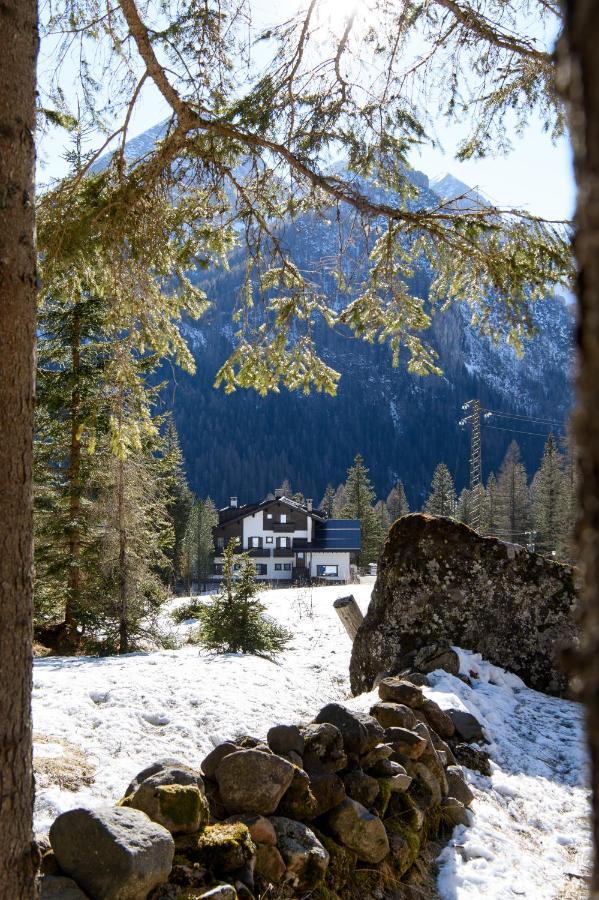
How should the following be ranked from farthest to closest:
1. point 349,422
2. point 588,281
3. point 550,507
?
point 349,422 < point 550,507 < point 588,281

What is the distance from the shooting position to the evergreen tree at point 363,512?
51.6m

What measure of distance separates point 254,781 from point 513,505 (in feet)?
195

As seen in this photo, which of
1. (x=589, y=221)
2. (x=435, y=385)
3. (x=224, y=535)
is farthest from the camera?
(x=435, y=385)

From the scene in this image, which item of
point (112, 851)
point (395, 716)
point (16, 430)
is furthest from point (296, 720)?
point (16, 430)

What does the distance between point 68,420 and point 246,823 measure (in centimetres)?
1119

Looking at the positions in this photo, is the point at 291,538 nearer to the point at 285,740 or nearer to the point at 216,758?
the point at 285,740

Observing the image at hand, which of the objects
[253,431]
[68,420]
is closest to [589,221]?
[68,420]

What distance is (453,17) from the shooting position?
17.2ft

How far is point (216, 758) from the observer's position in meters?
3.70

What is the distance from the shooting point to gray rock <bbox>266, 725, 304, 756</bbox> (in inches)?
156

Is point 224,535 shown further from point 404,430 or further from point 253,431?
point 404,430

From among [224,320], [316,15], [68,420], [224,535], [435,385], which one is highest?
[224,320]

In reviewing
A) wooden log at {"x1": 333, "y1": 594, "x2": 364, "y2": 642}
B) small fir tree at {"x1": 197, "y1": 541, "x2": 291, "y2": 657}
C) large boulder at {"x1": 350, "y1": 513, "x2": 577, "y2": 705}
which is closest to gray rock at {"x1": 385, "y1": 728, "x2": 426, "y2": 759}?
large boulder at {"x1": 350, "y1": 513, "x2": 577, "y2": 705}

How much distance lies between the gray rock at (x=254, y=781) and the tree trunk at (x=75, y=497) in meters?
9.85
